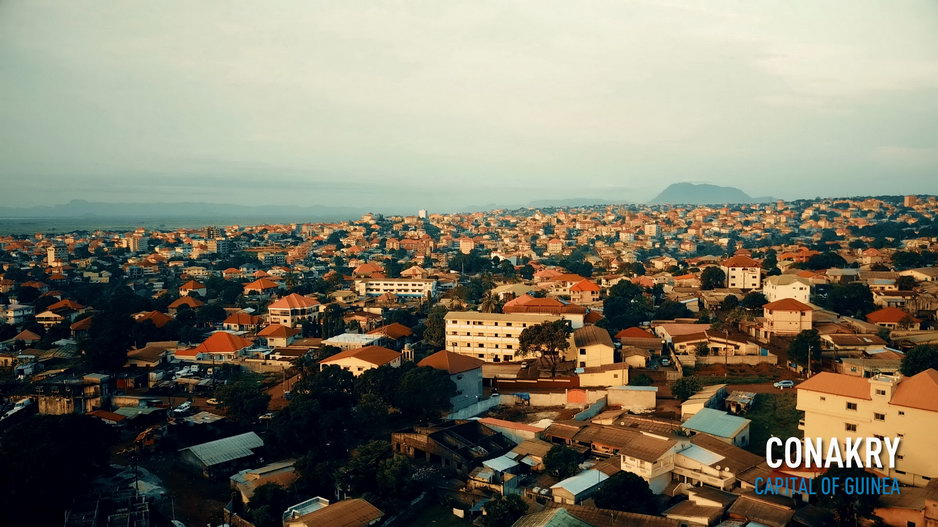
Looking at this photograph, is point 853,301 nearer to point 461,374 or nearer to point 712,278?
point 712,278

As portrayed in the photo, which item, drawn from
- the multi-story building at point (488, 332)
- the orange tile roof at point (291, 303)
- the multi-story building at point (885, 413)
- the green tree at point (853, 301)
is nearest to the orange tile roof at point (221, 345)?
the orange tile roof at point (291, 303)

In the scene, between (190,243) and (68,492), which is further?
(190,243)

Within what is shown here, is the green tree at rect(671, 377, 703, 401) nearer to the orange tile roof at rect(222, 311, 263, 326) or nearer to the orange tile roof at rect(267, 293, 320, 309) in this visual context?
the orange tile roof at rect(267, 293, 320, 309)

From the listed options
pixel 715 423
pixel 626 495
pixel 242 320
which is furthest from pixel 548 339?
pixel 242 320

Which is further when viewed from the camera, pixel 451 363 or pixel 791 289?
pixel 791 289

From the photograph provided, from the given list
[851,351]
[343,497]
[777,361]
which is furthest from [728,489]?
[851,351]

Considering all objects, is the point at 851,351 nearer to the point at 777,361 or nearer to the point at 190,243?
the point at 777,361

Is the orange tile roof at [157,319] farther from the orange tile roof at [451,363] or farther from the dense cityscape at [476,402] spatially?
A: the orange tile roof at [451,363]
